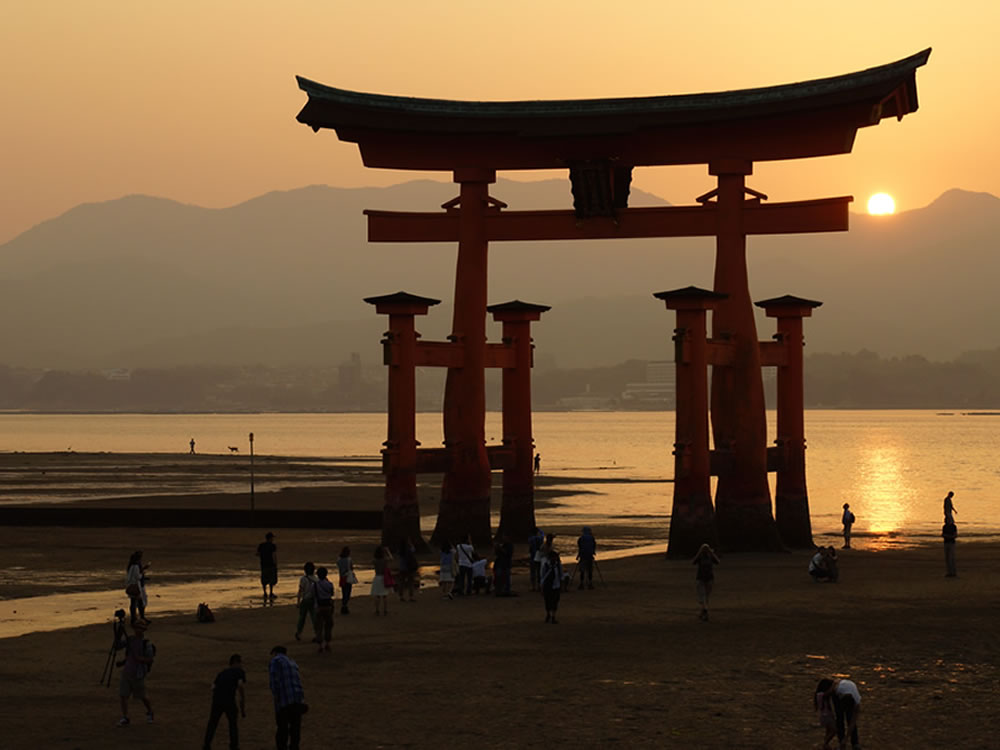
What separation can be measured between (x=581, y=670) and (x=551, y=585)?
14.1 ft

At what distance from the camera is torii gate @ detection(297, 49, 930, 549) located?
125 feet

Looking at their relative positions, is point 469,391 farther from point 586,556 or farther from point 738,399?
point 586,556

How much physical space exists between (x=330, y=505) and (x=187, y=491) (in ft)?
40.1

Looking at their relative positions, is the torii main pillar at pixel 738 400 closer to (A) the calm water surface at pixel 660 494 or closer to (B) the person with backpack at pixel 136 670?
(A) the calm water surface at pixel 660 494

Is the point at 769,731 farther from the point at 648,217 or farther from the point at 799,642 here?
the point at 648,217

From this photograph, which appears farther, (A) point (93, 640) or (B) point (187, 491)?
(B) point (187, 491)

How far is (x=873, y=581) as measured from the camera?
1259 inches

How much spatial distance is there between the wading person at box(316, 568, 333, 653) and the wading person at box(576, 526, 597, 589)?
8702mm

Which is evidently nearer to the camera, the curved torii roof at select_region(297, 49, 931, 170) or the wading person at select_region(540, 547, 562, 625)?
the wading person at select_region(540, 547, 562, 625)

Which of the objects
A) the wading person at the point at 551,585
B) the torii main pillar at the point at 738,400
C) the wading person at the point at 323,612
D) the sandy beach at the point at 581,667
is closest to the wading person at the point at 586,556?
the sandy beach at the point at 581,667

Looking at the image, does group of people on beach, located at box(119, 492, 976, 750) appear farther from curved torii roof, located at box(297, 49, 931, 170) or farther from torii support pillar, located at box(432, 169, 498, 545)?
curved torii roof, located at box(297, 49, 931, 170)

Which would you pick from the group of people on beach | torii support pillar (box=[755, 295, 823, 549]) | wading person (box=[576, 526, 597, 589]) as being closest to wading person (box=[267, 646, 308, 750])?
the group of people on beach

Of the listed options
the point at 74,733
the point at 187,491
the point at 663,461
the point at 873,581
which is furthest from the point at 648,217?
the point at 663,461

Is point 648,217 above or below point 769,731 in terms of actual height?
above
